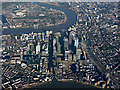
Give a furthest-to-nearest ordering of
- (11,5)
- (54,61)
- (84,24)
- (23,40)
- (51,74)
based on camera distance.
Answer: (11,5) < (84,24) < (23,40) < (54,61) < (51,74)

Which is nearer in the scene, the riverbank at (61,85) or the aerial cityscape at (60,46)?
the riverbank at (61,85)

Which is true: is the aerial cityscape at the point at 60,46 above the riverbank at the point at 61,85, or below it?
above

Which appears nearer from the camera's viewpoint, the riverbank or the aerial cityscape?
the riverbank

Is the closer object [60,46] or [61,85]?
[61,85]

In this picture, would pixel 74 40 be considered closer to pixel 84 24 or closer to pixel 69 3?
pixel 84 24

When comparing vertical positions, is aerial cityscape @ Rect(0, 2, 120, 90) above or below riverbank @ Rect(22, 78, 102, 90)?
above

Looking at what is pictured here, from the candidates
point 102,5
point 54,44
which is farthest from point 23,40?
point 102,5

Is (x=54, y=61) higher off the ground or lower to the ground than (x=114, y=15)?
lower

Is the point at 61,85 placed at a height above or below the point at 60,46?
below
